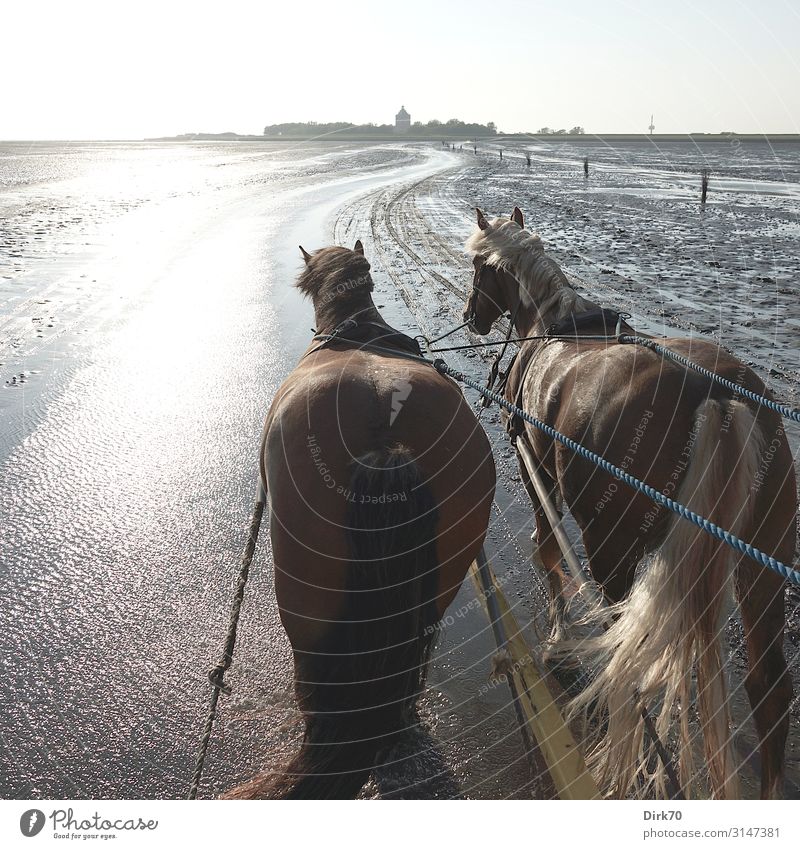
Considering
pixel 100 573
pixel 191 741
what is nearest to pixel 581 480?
pixel 191 741

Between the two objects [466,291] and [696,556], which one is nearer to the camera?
[696,556]

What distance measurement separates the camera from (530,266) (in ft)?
14.4

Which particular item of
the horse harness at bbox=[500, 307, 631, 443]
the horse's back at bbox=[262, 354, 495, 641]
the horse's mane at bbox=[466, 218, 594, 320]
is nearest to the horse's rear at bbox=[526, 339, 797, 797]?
the horse's back at bbox=[262, 354, 495, 641]

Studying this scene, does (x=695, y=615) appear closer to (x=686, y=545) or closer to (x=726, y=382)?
(x=686, y=545)

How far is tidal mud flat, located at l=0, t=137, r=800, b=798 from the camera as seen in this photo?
3.10 metres

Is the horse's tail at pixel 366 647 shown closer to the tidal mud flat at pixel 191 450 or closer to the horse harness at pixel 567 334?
the tidal mud flat at pixel 191 450

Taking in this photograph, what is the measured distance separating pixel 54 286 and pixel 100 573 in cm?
863

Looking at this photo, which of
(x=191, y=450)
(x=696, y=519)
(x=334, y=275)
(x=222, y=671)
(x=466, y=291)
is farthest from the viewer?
(x=466, y=291)

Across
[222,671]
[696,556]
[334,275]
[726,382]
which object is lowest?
[222,671]

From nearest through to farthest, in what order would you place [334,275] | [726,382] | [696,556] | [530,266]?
[696,556] → [726,382] → [334,275] → [530,266]

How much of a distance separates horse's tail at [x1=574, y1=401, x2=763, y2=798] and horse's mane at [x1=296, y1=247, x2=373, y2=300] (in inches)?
76.0

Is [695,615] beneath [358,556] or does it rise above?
beneath

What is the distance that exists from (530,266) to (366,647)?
2.86 m

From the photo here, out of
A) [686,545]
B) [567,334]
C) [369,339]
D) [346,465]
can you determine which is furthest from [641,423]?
[369,339]
